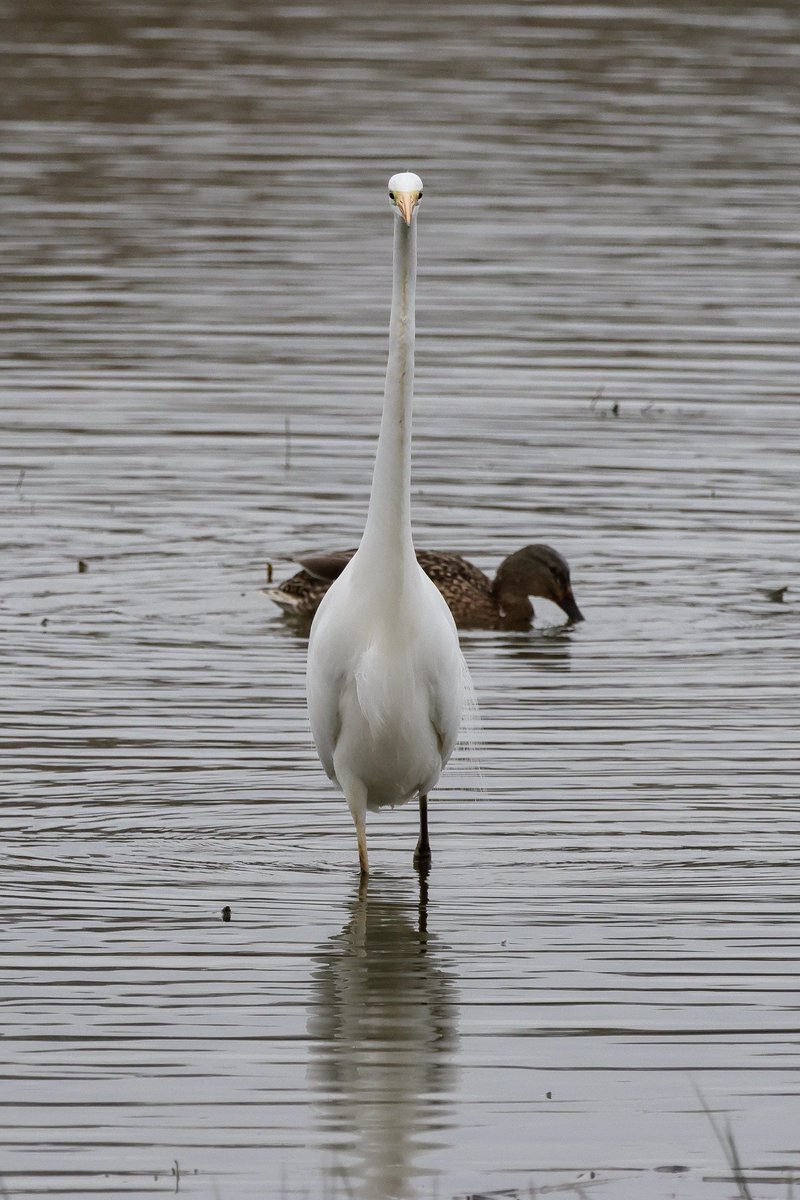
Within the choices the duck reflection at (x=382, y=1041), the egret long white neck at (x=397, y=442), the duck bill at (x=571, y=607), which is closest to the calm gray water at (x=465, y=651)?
the duck reflection at (x=382, y=1041)

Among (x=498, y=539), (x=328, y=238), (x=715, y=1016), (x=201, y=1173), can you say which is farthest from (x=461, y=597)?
(x=328, y=238)

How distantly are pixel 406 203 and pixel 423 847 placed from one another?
2187mm

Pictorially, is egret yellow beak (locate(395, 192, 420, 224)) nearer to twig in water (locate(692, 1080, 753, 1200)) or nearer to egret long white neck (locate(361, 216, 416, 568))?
egret long white neck (locate(361, 216, 416, 568))

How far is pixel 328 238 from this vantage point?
20.9 metres

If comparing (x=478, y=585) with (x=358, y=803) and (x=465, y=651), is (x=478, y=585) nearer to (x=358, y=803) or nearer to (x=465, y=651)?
(x=465, y=651)

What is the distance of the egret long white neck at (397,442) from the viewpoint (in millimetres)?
7285

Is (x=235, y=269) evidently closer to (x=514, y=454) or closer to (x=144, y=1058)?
(x=514, y=454)

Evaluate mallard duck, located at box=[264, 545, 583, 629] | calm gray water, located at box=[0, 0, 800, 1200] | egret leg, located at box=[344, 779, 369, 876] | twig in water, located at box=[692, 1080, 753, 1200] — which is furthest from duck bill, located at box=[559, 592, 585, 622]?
twig in water, located at box=[692, 1080, 753, 1200]

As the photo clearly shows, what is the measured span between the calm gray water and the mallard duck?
15 cm

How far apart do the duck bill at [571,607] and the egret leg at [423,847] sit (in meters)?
3.44

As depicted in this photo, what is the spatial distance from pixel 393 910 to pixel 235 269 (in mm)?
12268

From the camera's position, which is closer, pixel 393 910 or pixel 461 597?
pixel 393 910

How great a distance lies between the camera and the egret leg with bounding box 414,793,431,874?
805 centimetres

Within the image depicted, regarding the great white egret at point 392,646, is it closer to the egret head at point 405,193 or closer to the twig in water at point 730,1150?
the egret head at point 405,193
